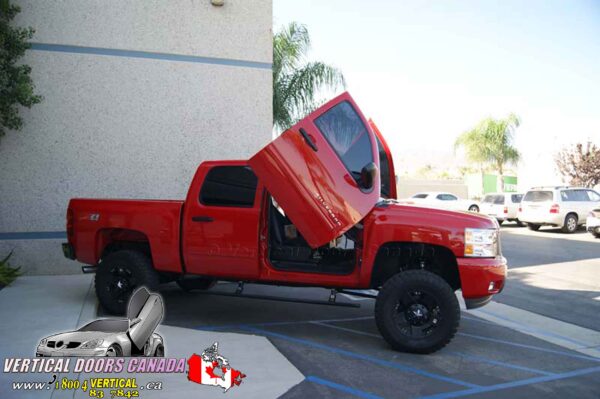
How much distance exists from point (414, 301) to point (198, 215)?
2.63 m

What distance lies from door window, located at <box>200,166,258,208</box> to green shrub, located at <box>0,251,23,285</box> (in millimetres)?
3972

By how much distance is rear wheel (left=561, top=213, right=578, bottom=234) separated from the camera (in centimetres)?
1844

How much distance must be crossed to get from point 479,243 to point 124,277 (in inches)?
163

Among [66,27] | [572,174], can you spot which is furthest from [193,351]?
[572,174]

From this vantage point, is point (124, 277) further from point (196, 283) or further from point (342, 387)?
point (342, 387)

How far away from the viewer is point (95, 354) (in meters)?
3.29

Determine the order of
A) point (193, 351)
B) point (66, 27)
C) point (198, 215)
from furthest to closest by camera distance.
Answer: point (66, 27) < point (198, 215) < point (193, 351)

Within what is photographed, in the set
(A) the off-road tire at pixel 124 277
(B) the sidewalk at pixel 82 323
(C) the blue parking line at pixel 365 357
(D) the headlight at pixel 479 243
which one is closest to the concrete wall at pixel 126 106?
(B) the sidewalk at pixel 82 323

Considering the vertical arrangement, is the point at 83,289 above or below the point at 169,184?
below

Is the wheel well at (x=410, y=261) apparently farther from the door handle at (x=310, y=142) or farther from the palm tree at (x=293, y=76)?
the palm tree at (x=293, y=76)

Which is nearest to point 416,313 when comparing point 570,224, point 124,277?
point 124,277

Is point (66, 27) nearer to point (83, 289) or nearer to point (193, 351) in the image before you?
point (83, 289)

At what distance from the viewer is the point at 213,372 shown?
4082mm

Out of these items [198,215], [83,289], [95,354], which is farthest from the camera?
[83,289]
